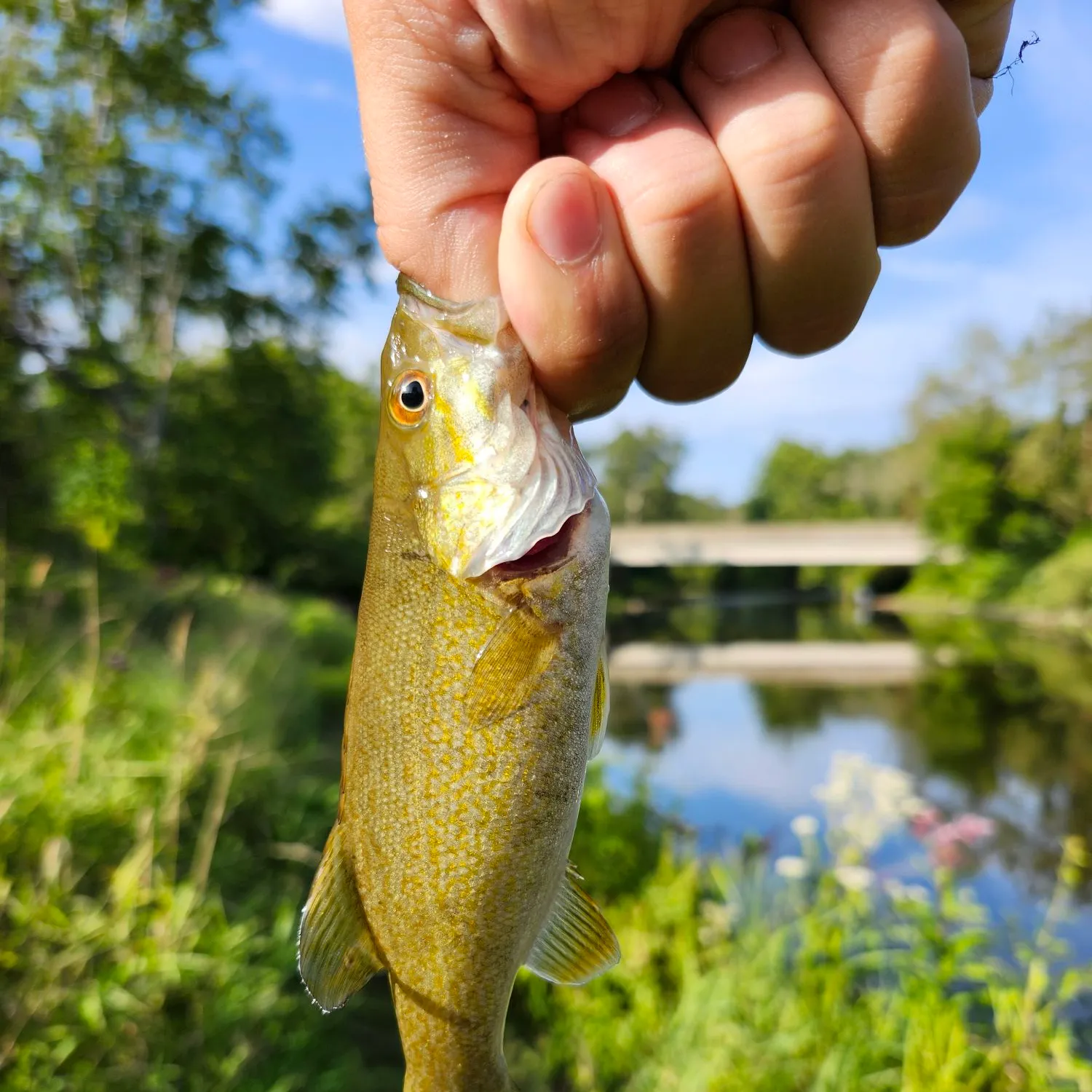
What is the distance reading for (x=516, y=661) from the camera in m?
1.43

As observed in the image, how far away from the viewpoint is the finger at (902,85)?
1.19 meters

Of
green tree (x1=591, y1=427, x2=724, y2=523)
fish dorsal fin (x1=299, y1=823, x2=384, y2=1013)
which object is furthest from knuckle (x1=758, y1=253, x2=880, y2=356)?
green tree (x1=591, y1=427, x2=724, y2=523)

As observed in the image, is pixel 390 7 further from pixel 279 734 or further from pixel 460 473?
pixel 279 734

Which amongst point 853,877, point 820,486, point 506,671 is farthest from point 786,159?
point 820,486

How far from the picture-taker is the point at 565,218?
1215 millimetres

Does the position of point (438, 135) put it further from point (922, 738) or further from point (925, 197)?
point (922, 738)

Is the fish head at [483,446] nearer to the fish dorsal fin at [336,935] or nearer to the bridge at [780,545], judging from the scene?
the fish dorsal fin at [336,935]

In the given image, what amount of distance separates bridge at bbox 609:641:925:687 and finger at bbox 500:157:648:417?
18196 millimetres

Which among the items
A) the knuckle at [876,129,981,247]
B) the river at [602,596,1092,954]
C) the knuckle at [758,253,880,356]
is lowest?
the river at [602,596,1092,954]

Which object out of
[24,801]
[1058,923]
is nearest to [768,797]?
[1058,923]

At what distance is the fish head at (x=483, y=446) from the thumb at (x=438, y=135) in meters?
0.07

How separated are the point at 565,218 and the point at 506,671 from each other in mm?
719

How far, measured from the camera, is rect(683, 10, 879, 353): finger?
1216 mm

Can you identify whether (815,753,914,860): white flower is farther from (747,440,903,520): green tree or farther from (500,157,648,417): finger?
(747,440,903,520): green tree
